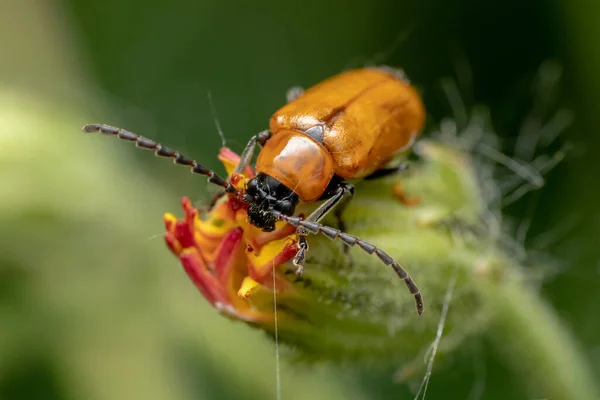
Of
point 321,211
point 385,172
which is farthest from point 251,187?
point 385,172

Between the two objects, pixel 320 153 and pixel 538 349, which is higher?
pixel 538 349

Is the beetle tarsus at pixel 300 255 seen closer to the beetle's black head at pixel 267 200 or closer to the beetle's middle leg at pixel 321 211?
the beetle's middle leg at pixel 321 211

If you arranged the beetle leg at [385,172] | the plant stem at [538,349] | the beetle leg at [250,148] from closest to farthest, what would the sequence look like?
the beetle leg at [250,148]
the beetle leg at [385,172]
the plant stem at [538,349]

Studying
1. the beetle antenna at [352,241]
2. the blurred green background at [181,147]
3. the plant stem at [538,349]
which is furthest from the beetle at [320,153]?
the plant stem at [538,349]

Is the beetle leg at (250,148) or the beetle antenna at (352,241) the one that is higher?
the beetle leg at (250,148)

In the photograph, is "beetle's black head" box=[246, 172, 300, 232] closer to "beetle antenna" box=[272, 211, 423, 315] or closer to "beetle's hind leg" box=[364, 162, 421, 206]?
"beetle antenna" box=[272, 211, 423, 315]

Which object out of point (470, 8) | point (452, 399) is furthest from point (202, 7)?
point (452, 399)

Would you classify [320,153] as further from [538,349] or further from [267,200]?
[538,349]
